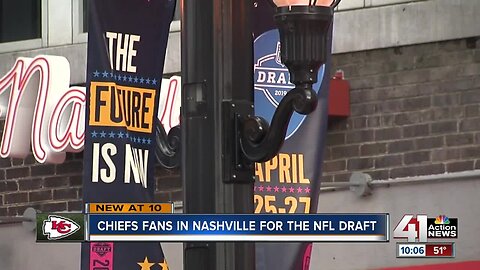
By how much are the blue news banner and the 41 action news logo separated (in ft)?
2.97

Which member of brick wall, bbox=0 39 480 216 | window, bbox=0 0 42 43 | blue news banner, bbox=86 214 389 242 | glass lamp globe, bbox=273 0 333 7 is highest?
window, bbox=0 0 42 43

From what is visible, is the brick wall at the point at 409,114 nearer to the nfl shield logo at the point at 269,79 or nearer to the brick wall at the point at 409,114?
the brick wall at the point at 409,114

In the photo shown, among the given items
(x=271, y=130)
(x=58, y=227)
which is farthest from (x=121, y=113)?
(x=58, y=227)

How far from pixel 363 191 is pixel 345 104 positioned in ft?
2.82

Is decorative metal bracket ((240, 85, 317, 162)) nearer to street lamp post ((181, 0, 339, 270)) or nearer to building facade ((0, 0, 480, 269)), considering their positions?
street lamp post ((181, 0, 339, 270))

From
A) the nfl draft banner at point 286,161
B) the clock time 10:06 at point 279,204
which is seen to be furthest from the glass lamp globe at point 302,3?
the clock time 10:06 at point 279,204

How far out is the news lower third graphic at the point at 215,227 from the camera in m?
5.52

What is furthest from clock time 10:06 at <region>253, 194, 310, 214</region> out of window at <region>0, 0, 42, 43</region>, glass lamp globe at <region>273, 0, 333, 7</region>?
window at <region>0, 0, 42, 43</region>

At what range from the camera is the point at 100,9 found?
750cm

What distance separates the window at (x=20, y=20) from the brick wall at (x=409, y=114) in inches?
164

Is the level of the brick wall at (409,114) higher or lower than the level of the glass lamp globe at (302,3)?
higher

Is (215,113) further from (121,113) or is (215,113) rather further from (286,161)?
(286,161)

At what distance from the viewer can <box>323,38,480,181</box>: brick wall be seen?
1198 centimetres

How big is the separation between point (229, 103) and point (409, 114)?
6.52 metres
